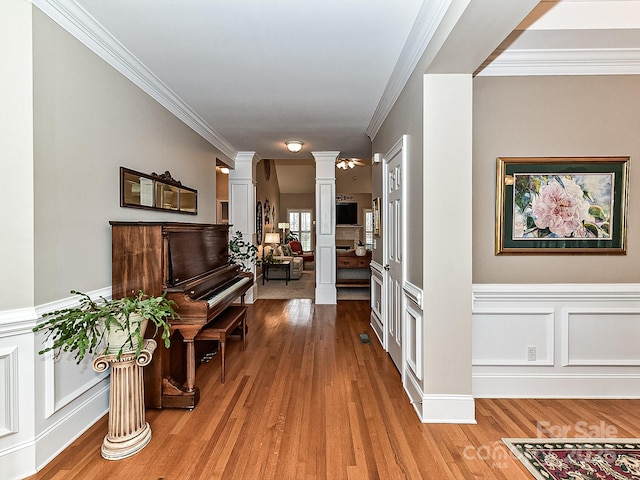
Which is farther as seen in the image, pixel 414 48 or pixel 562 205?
pixel 562 205

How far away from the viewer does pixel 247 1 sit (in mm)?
1916

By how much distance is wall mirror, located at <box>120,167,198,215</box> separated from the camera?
2623 mm

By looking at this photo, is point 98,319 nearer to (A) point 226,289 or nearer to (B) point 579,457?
(A) point 226,289

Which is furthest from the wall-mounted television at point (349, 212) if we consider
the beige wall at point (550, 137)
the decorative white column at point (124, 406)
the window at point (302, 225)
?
the decorative white column at point (124, 406)

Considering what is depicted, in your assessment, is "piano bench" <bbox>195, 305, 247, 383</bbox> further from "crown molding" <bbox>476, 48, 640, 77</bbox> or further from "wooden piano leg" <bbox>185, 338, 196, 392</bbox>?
"crown molding" <bbox>476, 48, 640, 77</bbox>

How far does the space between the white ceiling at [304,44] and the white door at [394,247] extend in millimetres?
658

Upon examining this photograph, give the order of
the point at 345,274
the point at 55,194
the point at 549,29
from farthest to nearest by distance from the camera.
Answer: the point at 345,274
the point at 549,29
the point at 55,194

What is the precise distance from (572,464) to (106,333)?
2.75 metres

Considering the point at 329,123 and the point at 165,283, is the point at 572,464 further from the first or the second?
the point at 329,123

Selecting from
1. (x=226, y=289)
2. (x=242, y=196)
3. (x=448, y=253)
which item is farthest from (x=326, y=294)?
(x=448, y=253)

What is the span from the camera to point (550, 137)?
2545 mm

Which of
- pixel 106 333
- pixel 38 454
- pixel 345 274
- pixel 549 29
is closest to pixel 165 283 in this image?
pixel 106 333

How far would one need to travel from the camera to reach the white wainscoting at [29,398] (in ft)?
5.65

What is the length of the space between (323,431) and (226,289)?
5.16 feet
